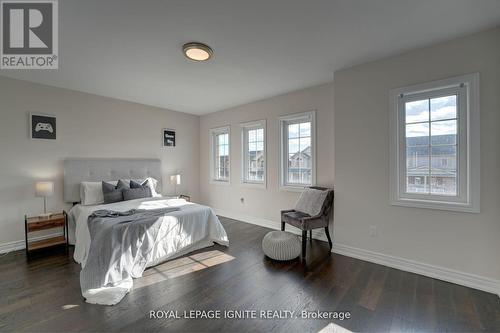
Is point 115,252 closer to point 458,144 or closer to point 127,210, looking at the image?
point 127,210

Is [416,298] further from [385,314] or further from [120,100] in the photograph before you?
[120,100]

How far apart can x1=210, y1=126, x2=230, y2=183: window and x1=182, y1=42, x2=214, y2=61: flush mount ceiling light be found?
2692 millimetres

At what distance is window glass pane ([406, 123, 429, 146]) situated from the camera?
8.46ft

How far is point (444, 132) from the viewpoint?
2.47 m

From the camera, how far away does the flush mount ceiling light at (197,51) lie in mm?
2405

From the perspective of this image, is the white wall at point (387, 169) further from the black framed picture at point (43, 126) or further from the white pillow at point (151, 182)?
the black framed picture at point (43, 126)

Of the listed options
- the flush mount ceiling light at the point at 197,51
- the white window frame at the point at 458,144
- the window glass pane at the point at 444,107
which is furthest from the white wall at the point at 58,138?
the window glass pane at the point at 444,107

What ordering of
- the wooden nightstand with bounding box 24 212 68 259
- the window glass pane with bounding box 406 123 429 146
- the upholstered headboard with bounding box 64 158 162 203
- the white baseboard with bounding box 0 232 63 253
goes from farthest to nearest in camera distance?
1. the upholstered headboard with bounding box 64 158 162 203
2. the white baseboard with bounding box 0 232 63 253
3. the wooden nightstand with bounding box 24 212 68 259
4. the window glass pane with bounding box 406 123 429 146

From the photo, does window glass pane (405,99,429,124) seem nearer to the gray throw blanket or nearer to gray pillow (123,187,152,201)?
the gray throw blanket

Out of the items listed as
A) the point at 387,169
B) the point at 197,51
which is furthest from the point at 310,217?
the point at 197,51

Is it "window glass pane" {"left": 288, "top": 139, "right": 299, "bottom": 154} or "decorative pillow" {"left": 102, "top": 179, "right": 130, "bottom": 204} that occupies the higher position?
"window glass pane" {"left": 288, "top": 139, "right": 299, "bottom": 154}

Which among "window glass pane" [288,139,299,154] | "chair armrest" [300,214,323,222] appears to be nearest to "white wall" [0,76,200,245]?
"window glass pane" [288,139,299,154]

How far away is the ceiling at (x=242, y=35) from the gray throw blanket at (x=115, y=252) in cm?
200

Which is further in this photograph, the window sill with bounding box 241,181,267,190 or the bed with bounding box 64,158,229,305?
the window sill with bounding box 241,181,267,190
